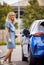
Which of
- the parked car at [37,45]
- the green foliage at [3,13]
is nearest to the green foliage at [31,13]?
the green foliage at [3,13]

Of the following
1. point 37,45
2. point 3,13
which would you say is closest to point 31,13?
point 3,13

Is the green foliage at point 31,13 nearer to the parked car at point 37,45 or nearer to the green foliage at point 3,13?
the green foliage at point 3,13

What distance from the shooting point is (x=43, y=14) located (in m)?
22.4

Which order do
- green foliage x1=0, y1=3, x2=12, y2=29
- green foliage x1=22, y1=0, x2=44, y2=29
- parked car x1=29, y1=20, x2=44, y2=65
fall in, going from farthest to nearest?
green foliage x1=22, y1=0, x2=44, y2=29, green foliage x1=0, y1=3, x2=12, y2=29, parked car x1=29, y1=20, x2=44, y2=65

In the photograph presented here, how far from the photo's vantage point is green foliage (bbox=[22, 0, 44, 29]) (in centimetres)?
2184

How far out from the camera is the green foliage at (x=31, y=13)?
21844 millimetres

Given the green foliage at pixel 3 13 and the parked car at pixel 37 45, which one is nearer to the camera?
the parked car at pixel 37 45

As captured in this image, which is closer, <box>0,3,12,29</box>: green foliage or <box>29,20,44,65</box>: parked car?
<box>29,20,44,65</box>: parked car

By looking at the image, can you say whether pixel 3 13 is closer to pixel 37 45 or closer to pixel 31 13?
pixel 31 13

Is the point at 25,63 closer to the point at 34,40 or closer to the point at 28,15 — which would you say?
the point at 34,40

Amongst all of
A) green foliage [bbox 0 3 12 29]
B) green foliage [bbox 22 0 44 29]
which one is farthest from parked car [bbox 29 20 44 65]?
green foliage [bbox 22 0 44 29]

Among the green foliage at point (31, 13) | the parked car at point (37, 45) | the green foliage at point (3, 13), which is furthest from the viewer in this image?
the green foliage at point (31, 13)

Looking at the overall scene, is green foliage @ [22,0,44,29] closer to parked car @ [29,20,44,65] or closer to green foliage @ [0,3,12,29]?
green foliage @ [0,3,12,29]

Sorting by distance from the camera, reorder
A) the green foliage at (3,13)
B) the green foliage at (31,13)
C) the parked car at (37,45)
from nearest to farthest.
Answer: the parked car at (37,45) < the green foliage at (3,13) < the green foliage at (31,13)
